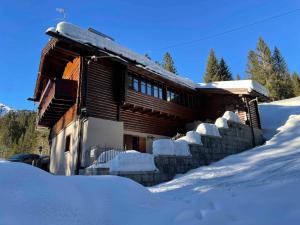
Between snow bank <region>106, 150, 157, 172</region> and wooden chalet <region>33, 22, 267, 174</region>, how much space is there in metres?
4.76

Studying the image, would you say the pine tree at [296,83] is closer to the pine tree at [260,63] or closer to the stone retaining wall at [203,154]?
the pine tree at [260,63]

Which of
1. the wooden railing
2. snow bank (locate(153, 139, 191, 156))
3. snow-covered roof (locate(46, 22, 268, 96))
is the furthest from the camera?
the wooden railing

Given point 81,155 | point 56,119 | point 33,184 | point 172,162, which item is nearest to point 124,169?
point 172,162

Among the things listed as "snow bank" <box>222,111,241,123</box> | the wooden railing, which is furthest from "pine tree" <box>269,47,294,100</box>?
the wooden railing

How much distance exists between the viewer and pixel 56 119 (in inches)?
869

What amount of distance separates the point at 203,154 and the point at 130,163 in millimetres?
5030

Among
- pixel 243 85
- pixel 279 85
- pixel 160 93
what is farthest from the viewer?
pixel 279 85

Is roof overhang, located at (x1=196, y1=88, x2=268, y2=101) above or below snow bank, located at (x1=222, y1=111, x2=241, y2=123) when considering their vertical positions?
above

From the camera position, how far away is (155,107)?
784 inches

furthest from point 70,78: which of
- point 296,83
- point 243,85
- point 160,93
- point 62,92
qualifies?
point 296,83

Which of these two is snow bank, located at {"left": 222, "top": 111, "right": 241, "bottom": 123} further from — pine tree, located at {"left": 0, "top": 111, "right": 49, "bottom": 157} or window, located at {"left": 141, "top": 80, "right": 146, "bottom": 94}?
pine tree, located at {"left": 0, "top": 111, "right": 49, "bottom": 157}

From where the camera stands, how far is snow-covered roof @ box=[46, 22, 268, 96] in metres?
15.7

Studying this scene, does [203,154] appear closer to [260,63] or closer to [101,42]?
[101,42]

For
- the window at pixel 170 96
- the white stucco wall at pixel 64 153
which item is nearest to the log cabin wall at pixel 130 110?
the window at pixel 170 96
